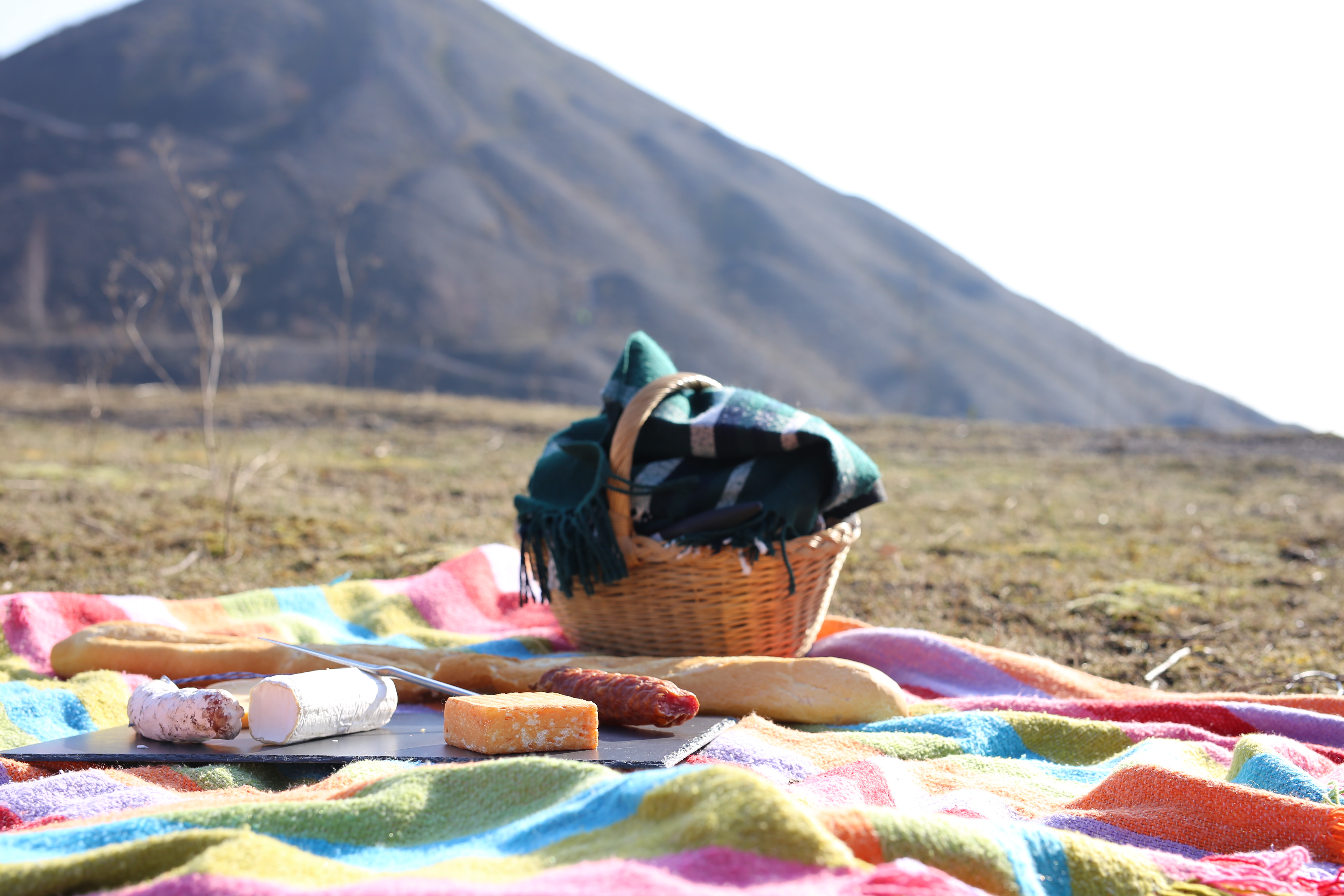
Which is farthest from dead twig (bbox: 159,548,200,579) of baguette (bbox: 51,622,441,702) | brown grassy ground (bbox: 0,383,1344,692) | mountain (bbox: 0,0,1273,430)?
mountain (bbox: 0,0,1273,430)

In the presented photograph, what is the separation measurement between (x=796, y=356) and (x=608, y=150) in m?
19.9

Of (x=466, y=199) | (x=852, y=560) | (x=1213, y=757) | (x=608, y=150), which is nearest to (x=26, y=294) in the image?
(x=466, y=199)

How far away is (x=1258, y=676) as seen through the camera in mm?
3133

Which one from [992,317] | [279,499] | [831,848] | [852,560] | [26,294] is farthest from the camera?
[992,317]

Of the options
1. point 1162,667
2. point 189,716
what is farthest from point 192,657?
point 1162,667

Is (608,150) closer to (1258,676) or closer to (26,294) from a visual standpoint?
(26,294)

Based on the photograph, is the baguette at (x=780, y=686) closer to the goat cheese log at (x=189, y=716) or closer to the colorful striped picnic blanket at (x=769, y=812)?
the colorful striped picnic blanket at (x=769, y=812)

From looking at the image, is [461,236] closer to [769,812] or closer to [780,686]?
[780,686]

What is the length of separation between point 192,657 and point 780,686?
153 cm

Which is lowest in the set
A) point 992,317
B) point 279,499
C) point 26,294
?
point 279,499

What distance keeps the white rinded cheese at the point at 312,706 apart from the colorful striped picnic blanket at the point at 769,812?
7 centimetres

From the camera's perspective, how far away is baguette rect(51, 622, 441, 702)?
2574mm

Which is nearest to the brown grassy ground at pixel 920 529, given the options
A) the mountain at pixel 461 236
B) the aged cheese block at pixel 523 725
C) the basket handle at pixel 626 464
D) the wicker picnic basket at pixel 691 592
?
the wicker picnic basket at pixel 691 592

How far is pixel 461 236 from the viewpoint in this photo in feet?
148
